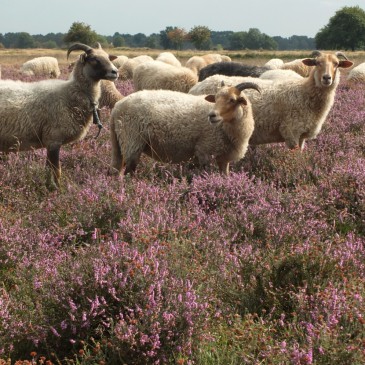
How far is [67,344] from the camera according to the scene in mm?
2922

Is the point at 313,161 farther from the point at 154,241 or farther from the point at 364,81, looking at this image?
the point at 364,81

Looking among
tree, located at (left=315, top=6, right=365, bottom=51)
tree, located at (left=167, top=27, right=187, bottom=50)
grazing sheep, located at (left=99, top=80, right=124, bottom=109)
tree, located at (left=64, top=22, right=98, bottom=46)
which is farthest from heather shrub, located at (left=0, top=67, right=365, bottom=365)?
tree, located at (left=167, top=27, right=187, bottom=50)

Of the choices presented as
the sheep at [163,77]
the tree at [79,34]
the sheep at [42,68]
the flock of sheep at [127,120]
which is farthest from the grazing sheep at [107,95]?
the tree at [79,34]

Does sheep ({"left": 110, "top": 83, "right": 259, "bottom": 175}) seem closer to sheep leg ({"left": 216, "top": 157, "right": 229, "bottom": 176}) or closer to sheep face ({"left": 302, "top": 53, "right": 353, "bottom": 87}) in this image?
sheep leg ({"left": 216, "top": 157, "right": 229, "bottom": 176})

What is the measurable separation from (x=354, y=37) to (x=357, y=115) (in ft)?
298

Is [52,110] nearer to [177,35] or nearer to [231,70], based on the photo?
[231,70]

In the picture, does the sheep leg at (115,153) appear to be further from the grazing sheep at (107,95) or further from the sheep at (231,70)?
the sheep at (231,70)

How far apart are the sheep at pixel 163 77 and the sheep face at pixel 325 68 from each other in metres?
3.91

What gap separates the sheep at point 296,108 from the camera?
7832 mm

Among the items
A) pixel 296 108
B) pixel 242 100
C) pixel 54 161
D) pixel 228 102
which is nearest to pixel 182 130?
pixel 228 102

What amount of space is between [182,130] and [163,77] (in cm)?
589

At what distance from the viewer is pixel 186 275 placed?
3.22 meters

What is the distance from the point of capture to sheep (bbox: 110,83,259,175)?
6605 mm

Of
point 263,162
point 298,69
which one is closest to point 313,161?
point 263,162
